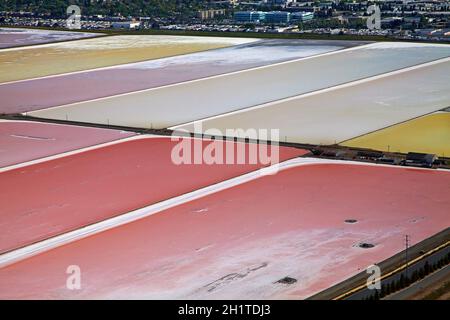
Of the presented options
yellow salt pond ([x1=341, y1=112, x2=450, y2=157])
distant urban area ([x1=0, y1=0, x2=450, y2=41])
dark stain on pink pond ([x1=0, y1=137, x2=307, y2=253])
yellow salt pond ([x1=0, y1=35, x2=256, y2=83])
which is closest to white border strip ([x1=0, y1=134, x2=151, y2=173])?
dark stain on pink pond ([x1=0, y1=137, x2=307, y2=253])

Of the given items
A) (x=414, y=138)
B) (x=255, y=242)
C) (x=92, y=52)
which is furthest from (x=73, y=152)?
(x=92, y=52)

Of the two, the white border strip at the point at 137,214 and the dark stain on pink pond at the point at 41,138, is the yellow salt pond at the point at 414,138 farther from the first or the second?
the dark stain on pink pond at the point at 41,138

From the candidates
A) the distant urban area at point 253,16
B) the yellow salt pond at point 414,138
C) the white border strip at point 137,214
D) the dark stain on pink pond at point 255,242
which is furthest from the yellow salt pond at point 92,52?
the dark stain on pink pond at point 255,242

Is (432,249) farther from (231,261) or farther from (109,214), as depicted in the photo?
(109,214)

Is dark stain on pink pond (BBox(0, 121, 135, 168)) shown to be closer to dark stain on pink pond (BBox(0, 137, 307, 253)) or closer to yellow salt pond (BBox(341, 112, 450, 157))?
dark stain on pink pond (BBox(0, 137, 307, 253))

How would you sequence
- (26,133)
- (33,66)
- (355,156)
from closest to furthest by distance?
(355,156)
(26,133)
(33,66)

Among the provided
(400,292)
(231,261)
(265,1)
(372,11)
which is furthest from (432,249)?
(265,1)

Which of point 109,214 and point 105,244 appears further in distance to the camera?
point 109,214
